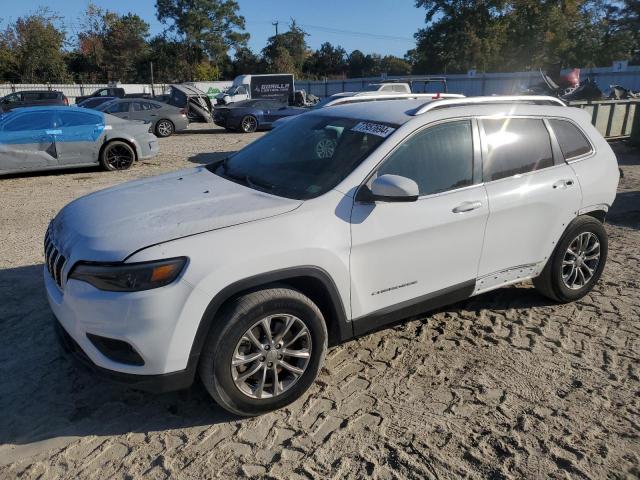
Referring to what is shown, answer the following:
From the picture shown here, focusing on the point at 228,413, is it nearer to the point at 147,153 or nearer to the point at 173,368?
the point at 173,368

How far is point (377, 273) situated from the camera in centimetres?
319

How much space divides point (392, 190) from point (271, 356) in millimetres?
1177

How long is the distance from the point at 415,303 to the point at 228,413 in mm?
1372

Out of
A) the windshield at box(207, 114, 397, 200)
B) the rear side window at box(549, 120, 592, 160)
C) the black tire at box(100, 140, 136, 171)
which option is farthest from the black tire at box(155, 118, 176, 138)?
the rear side window at box(549, 120, 592, 160)

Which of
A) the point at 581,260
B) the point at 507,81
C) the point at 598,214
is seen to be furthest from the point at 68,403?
the point at 507,81

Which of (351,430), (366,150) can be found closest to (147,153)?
(366,150)

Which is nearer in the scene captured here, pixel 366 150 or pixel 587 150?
pixel 366 150

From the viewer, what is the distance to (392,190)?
3.01 metres

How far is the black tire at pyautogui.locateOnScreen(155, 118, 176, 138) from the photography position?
18.9 m

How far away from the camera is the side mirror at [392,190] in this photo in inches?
118

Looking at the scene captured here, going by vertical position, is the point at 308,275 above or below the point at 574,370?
above

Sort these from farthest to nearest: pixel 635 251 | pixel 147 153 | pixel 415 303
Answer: pixel 147 153, pixel 635 251, pixel 415 303

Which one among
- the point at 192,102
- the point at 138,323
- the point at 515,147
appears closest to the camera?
the point at 138,323

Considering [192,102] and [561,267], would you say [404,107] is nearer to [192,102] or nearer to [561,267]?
[561,267]
